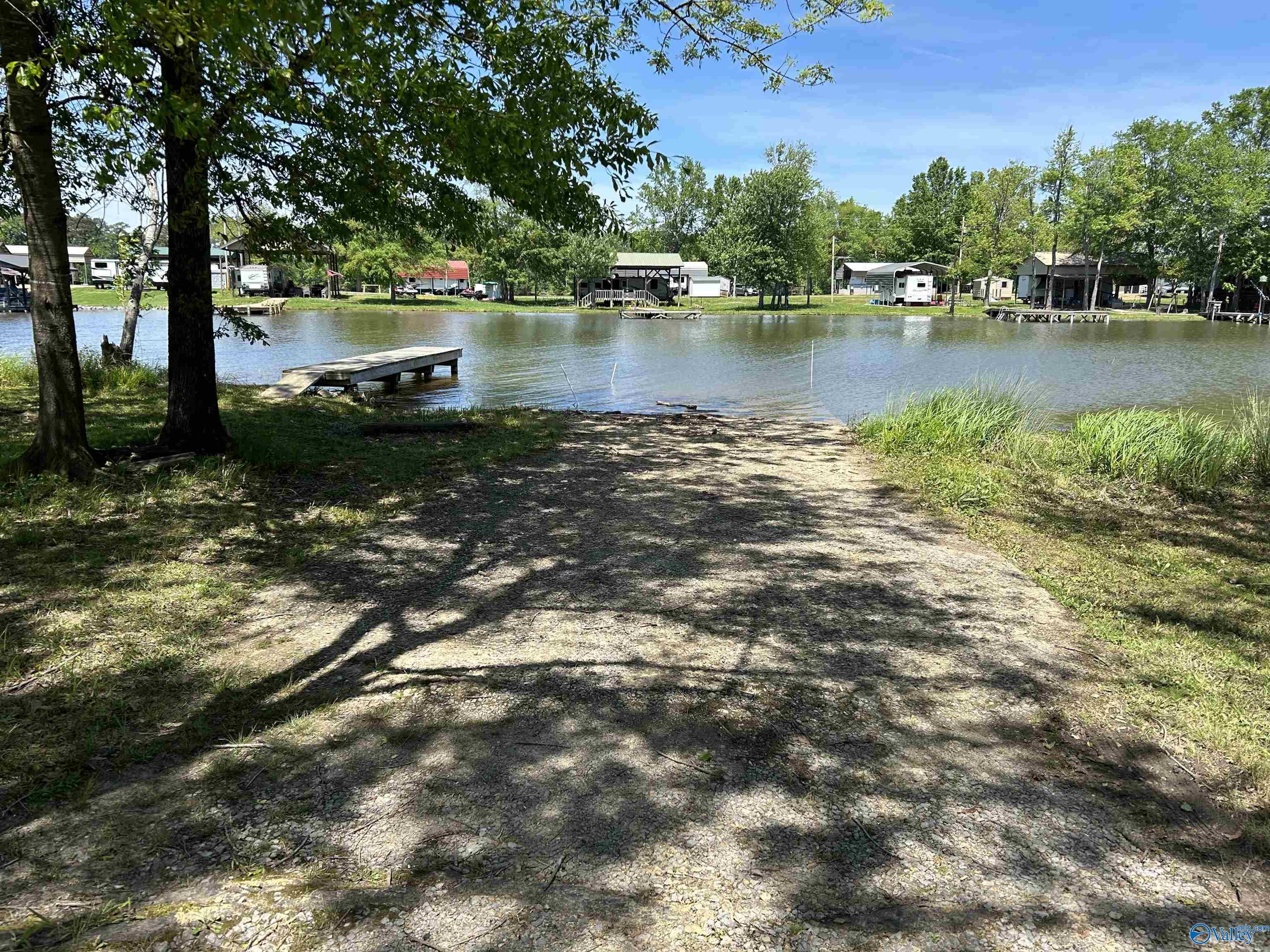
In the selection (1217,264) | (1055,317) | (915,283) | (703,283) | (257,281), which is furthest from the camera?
(703,283)

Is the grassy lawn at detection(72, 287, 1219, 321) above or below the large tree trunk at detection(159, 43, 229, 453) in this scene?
above

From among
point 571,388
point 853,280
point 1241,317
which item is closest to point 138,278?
point 571,388

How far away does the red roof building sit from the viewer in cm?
8000

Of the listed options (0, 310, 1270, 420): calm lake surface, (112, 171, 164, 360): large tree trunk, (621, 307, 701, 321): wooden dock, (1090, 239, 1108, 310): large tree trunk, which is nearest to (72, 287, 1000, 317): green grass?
(621, 307, 701, 321): wooden dock

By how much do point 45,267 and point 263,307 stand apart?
55.5 metres

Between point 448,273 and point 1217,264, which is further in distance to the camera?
point 448,273

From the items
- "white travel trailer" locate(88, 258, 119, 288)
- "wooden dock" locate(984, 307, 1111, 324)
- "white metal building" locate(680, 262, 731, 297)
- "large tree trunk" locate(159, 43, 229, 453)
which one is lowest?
"large tree trunk" locate(159, 43, 229, 453)

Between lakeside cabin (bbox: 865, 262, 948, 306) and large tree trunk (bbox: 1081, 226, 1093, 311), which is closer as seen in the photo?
large tree trunk (bbox: 1081, 226, 1093, 311)

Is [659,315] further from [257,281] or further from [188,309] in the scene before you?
[188,309]

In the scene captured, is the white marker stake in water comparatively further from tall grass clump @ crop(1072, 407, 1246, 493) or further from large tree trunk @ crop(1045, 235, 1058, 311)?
large tree trunk @ crop(1045, 235, 1058, 311)

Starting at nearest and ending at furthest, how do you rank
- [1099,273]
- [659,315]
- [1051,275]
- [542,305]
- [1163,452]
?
[1163,452] < [659,315] < [1099,273] < [1051,275] < [542,305]

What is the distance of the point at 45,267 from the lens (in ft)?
20.1

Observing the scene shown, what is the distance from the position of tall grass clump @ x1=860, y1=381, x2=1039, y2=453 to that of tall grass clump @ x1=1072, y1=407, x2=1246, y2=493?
3.50 ft

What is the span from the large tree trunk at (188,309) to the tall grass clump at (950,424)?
313 inches
